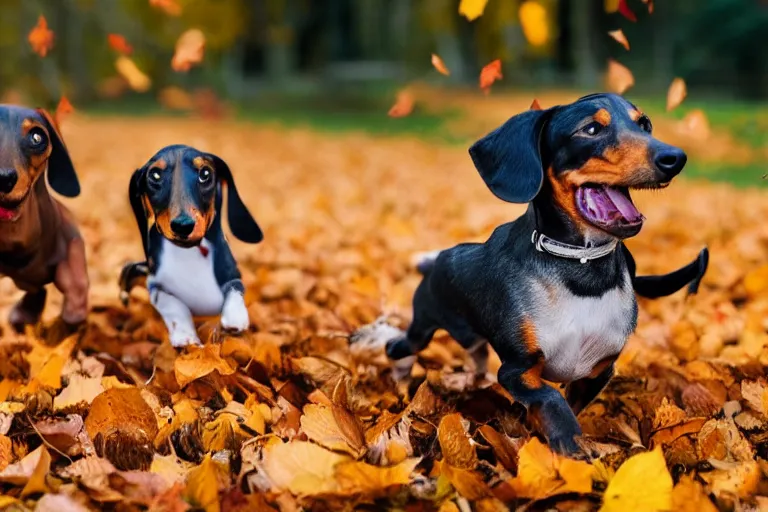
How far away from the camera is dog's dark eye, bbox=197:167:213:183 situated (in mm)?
2553

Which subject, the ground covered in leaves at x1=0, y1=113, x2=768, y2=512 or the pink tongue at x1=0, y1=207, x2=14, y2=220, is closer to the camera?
the ground covered in leaves at x1=0, y1=113, x2=768, y2=512

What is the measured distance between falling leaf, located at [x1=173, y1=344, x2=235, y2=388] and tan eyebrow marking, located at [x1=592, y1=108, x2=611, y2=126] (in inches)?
52.7

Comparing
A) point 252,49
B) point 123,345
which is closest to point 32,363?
point 123,345

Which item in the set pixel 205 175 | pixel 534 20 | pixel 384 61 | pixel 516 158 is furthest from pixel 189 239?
pixel 384 61

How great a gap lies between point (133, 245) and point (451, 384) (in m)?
2.93

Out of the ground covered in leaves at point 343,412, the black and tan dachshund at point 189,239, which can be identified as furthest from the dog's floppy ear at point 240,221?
the ground covered in leaves at point 343,412

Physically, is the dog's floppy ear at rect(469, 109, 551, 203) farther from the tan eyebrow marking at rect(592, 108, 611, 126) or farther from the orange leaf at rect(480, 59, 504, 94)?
the orange leaf at rect(480, 59, 504, 94)

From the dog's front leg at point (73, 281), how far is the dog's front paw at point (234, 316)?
0.71 meters

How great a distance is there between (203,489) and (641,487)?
3.45ft

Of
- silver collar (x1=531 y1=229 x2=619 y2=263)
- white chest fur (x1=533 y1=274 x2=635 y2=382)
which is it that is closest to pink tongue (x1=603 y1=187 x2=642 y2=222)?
silver collar (x1=531 y1=229 x2=619 y2=263)

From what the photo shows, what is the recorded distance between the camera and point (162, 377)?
277cm

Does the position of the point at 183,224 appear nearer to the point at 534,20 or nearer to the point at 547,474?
the point at 547,474

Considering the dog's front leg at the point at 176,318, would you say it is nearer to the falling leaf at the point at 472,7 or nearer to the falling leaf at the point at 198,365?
the falling leaf at the point at 198,365

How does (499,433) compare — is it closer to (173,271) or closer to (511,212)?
(173,271)
